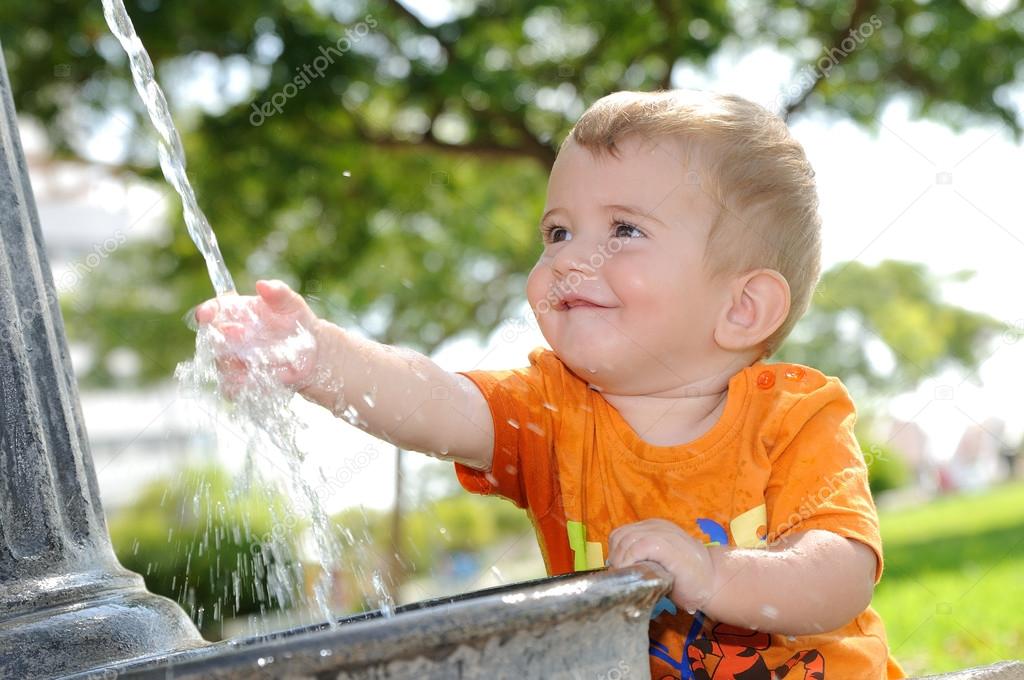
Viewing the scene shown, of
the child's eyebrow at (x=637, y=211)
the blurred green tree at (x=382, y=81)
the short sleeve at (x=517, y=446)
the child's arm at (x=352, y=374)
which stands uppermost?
the blurred green tree at (x=382, y=81)

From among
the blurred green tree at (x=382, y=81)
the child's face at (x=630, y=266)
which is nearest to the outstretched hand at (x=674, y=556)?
the child's face at (x=630, y=266)

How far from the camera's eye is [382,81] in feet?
24.4

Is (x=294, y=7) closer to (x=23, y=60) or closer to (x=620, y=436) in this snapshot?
(x=23, y=60)

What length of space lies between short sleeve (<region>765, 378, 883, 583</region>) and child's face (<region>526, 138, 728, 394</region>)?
287 millimetres

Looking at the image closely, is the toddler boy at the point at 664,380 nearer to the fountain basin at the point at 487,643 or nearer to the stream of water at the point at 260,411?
the stream of water at the point at 260,411

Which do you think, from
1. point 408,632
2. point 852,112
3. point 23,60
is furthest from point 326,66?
point 408,632

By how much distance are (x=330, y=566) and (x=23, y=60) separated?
5845 millimetres

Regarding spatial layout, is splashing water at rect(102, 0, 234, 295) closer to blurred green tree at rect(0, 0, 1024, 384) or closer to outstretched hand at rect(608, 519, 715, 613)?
outstretched hand at rect(608, 519, 715, 613)

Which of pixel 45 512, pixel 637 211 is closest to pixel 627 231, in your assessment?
pixel 637 211

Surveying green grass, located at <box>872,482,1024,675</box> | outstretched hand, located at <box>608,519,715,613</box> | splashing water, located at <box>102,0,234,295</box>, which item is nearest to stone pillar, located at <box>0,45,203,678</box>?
splashing water, located at <box>102,0,234,295</box>

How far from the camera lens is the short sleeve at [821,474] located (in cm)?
195

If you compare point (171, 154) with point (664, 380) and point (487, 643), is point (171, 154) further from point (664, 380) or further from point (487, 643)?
point (487, 643)

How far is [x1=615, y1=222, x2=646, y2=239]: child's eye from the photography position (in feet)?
7.33

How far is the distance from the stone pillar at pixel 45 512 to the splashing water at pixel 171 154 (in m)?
0.32
